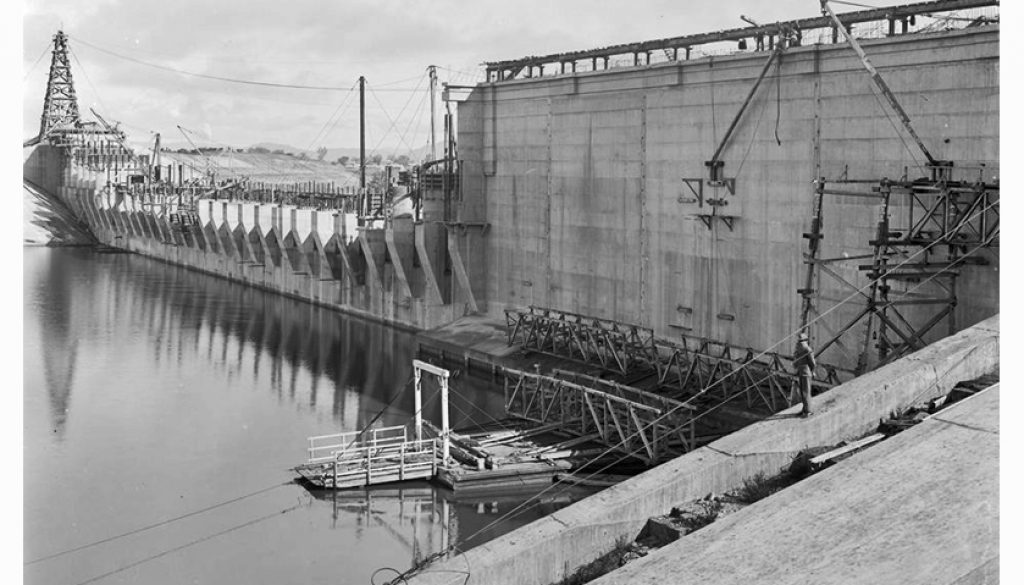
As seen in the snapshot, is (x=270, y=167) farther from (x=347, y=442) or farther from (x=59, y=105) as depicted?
(x=347, y=442)

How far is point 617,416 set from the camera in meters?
21.0

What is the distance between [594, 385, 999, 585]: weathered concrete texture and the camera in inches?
367

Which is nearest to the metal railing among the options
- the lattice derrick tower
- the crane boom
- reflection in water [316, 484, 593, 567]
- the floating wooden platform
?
the floating wooden platform

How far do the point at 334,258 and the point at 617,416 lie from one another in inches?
864

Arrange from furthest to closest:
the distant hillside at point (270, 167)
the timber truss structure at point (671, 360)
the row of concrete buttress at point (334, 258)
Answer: the distant hillside at point (270, 167) → the row of concrete buttress at point (334, 258) → the timber truss structure at point (671, 360)

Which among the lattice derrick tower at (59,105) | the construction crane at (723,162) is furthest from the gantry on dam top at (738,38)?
the lattice derrick tower at (59,105)

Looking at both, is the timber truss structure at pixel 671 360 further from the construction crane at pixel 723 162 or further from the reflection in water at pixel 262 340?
the construction crane at pixel 723 162

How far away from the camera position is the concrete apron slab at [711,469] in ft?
35.2

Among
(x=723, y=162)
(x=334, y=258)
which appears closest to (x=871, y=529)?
(x=723, y=162)

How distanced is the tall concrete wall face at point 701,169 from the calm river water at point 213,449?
13.6 ft

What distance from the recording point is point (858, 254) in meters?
20.9

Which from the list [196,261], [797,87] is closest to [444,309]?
[797,87]

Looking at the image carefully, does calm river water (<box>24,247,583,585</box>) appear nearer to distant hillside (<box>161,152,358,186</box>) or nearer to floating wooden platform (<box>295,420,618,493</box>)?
floating wooden platform (<box>295,420,618,493</box>)

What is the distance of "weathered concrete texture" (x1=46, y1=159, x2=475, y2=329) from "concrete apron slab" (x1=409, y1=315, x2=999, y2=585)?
20.5 m
